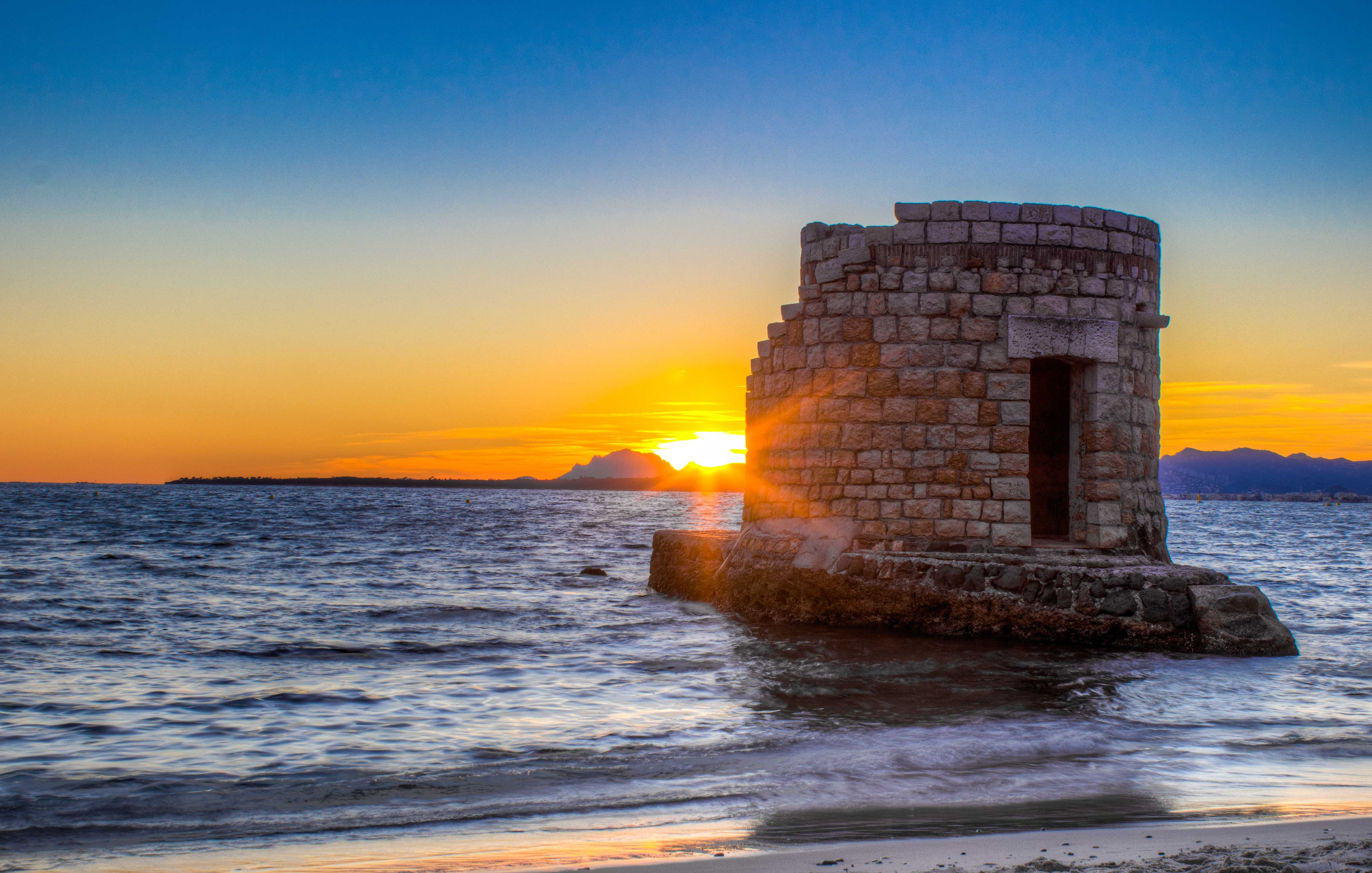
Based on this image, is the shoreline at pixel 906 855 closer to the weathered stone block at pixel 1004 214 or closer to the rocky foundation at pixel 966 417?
the rocky foundation at pixel 966 417

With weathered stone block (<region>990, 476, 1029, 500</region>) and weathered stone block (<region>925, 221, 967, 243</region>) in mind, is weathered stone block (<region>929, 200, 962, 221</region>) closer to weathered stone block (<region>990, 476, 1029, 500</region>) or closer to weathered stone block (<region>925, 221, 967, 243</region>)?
weathered stone block (<region>925, 221, 967, 243</region>)

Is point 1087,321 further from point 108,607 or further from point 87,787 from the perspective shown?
point 108,607

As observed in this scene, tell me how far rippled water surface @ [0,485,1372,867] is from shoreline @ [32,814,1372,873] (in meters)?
0.13

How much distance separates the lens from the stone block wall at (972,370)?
30.9 feet

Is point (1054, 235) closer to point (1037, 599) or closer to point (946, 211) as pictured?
point (946, 211)

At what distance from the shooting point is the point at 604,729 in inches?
253

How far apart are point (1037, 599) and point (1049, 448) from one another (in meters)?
3.94

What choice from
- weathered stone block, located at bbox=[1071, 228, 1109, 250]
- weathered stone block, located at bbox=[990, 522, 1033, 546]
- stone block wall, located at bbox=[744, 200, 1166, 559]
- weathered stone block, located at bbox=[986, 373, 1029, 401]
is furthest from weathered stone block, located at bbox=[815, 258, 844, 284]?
weathered stone block, located at bbox=[990, 522, 1033, 546]

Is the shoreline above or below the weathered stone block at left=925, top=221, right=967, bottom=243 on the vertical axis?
below

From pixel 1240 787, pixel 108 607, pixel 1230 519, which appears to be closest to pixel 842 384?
pixel 1240 787

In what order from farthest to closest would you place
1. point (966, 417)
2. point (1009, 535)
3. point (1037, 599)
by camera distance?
1. point (966, 417)
2. point (1009, 535)
3. point (1037, 599)

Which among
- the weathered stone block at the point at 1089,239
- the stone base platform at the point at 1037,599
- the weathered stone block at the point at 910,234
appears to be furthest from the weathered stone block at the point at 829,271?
the stone base platform at the point at 1037,599

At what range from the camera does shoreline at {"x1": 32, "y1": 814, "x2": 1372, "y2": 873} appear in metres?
3.42

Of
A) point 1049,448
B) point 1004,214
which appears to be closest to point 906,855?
point 1004,214
